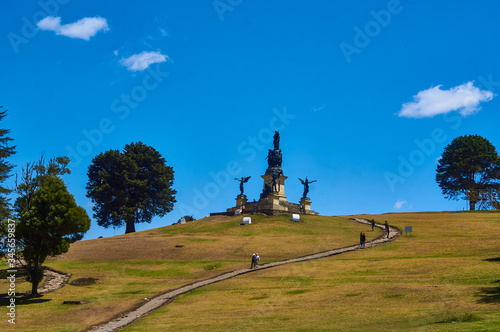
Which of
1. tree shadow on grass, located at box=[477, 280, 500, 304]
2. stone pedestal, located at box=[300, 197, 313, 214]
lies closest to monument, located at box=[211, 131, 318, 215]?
stone pedestal, located at box=[300, 197, 313, 214]

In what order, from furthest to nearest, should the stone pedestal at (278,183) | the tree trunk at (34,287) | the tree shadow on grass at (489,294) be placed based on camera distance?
the stone pedestal at (278,183) → the tree trunk at (34,287) → the tree shadow on grass at (489,294)

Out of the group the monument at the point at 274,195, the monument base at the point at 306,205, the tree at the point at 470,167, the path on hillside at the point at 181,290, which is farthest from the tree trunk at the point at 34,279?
the tree at the point at 470,167

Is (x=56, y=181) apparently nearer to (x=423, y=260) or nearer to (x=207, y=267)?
(x=207, y=267)

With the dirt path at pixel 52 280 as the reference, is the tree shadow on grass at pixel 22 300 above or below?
below

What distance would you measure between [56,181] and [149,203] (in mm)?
51059

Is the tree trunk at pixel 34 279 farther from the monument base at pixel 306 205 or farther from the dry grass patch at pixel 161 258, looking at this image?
the monument base at pixel 306 205

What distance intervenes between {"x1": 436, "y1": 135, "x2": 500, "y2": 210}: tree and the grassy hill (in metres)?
43.6

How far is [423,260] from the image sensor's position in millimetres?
42250

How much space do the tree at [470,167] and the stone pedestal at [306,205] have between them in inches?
1564

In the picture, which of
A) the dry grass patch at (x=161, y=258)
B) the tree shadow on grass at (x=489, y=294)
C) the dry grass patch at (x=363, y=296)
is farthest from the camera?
the dry grass patch at (x=161, y=258)

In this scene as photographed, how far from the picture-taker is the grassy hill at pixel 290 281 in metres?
25.2

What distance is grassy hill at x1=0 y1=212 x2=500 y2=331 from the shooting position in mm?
25250

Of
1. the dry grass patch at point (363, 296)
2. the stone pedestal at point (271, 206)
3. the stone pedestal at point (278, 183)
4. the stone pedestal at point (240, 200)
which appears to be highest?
the stone pedestal at point (278, 183)

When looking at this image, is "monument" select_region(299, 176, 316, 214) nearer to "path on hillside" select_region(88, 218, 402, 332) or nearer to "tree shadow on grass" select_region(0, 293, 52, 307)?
"path on hillside" select_region(88, 218, 402, 332)
